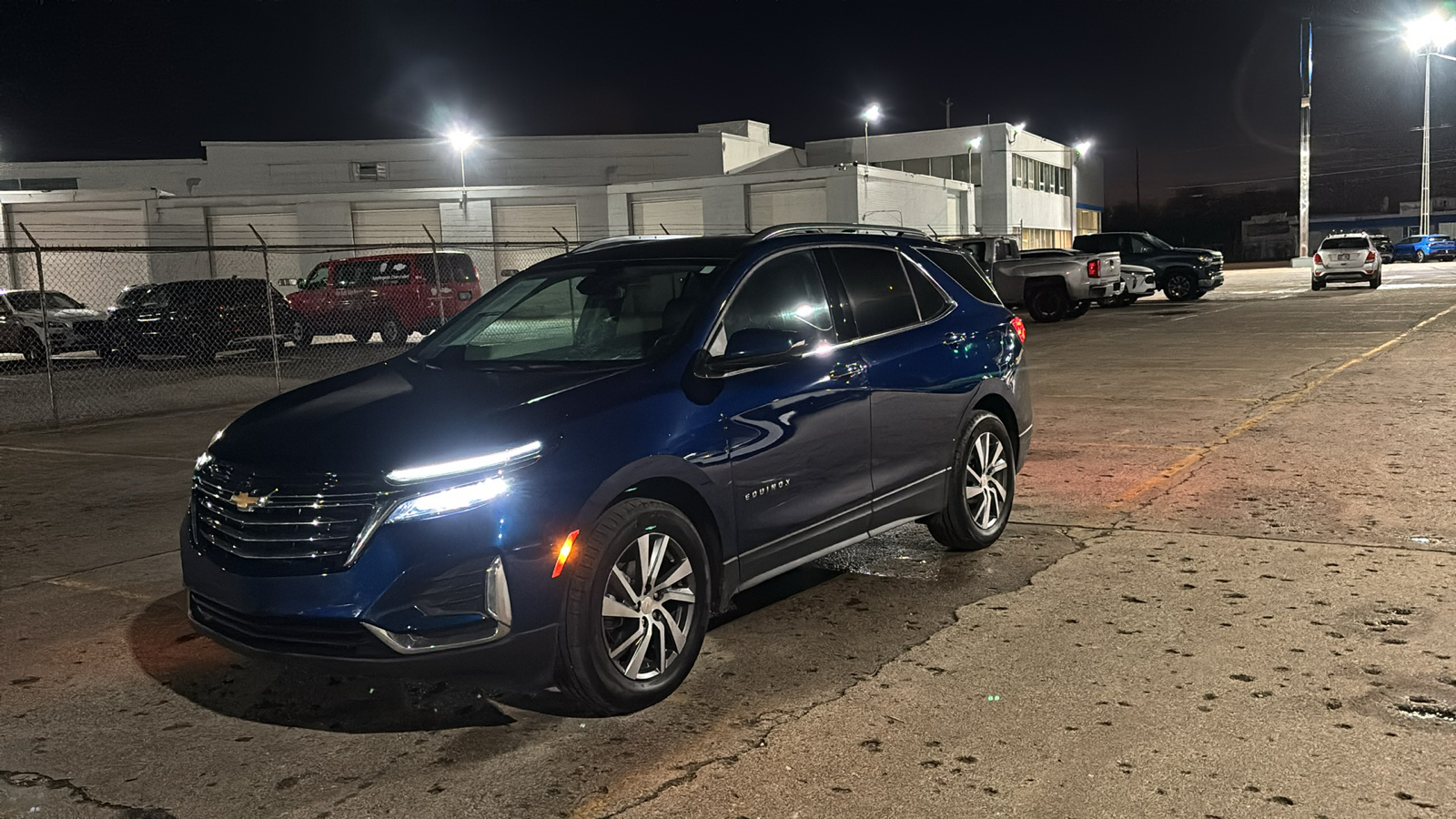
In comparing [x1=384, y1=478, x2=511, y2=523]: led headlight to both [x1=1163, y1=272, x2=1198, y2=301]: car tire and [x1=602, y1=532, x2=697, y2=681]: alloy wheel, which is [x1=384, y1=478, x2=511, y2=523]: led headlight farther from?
[x1=1163, y1=272, x2=1198, y2=301]: car tire

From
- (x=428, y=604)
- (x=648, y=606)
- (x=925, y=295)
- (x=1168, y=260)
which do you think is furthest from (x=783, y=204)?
(x=428, y=604)

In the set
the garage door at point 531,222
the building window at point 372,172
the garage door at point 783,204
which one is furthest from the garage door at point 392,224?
the garage door at point 783,204

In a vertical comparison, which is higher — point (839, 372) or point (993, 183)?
point (993, 183)

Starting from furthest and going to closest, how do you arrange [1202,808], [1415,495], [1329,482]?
[1329,482]
[1415,495]
[1202,808]

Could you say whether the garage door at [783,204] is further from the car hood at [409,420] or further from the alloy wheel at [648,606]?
the alloy wheel at [648,606]

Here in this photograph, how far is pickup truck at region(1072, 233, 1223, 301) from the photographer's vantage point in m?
30.2

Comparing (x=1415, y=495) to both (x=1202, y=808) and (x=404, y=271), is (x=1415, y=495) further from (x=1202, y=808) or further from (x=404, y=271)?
(x=404, y=271)

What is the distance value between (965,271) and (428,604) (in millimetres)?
3925

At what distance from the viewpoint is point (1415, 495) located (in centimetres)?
738

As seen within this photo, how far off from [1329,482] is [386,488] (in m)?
6.48

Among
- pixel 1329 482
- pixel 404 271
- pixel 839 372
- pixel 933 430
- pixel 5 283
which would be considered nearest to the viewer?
pixel 839 372

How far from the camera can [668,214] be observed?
47.2 meters

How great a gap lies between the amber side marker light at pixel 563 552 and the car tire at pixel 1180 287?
96.0ft

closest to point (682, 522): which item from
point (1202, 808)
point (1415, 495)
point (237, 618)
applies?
point (237, 618)
